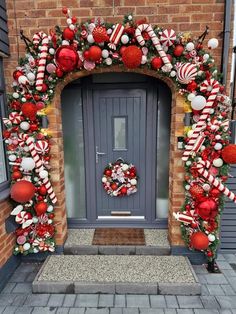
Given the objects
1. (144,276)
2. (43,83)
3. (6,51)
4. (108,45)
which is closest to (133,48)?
(108,45)

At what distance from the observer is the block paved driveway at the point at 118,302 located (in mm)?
2035

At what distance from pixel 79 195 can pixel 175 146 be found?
1.59 m

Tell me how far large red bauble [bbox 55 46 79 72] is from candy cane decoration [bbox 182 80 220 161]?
1.48 meters

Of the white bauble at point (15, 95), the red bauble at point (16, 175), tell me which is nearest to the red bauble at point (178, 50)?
the white bauble at point (15, 95)

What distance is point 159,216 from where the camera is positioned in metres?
3.14

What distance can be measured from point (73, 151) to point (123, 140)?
0.75 meters

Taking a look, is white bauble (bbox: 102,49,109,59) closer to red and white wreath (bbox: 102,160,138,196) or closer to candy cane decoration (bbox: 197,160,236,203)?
red and white wreath (bbox: 102,160,138,196)

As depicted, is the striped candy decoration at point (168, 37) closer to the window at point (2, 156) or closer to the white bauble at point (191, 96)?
the white bauble at point (191, 96)

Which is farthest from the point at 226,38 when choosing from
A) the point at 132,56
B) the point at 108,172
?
the point at 108,172

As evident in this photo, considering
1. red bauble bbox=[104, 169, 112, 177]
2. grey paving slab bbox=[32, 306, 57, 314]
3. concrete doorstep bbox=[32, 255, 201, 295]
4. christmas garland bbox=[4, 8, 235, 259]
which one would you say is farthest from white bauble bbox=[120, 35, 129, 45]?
grey paving slab bbox=[32, 306, 57, 314]

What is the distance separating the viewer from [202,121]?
229 cm

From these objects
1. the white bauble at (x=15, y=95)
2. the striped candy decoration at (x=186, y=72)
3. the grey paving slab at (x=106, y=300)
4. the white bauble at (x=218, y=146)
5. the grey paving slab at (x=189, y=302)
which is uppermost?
the striped candy decoration at (x=186, y=72)

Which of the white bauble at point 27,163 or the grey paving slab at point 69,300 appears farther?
the white bauble at point 27,163

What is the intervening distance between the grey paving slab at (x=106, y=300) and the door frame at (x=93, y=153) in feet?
3.41
